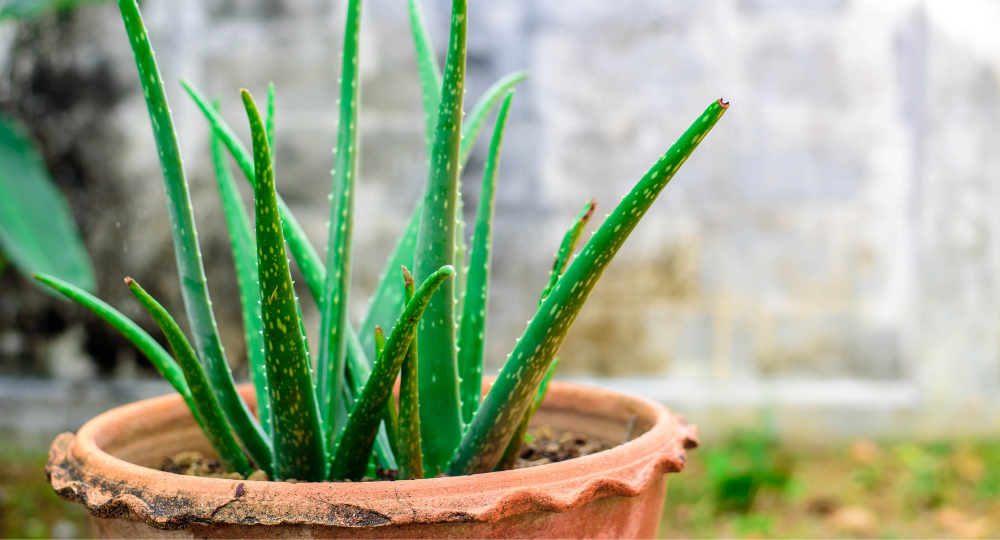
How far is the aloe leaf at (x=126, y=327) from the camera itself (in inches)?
18.3

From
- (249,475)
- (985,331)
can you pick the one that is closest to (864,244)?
(985,331)

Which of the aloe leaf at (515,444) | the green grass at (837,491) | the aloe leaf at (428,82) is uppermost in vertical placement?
the aloe leaf at (428,82)

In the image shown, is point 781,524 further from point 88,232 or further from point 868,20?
point 88,232

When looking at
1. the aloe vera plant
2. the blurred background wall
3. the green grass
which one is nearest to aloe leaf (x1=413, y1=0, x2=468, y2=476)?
the aloe vera plant

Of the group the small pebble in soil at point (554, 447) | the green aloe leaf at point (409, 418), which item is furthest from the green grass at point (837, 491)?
the green aloe leaf at point (409, 418)

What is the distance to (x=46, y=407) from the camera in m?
1.77

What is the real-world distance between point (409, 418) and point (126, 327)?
0.74 feet

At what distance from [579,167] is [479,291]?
1.20m

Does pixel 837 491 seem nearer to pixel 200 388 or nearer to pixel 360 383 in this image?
pixel 360 383

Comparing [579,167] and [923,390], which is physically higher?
[579,167]

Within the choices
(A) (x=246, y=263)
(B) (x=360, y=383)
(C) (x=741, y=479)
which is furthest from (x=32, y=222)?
(C) (x=741, y=479)

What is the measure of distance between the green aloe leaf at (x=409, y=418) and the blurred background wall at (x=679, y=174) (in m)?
1.26

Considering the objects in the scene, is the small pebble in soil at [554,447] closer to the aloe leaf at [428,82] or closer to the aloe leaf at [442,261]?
the aloe leaf at [442,261]

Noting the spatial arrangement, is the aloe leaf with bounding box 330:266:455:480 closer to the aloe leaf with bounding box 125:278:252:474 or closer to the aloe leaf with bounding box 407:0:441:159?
the aloe leaf with bounding box 125:278:252:474
